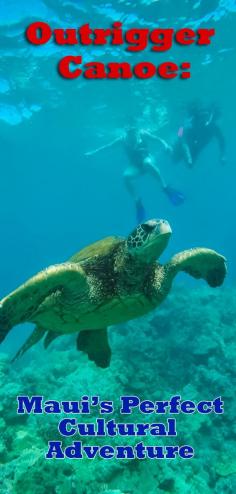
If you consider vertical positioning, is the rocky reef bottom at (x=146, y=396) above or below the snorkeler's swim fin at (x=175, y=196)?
below

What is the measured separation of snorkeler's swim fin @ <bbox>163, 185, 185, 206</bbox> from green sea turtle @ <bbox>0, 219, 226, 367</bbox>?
7.74 m

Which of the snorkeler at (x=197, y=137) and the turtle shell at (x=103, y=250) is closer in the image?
the turtle shell at (x=103, y=250)

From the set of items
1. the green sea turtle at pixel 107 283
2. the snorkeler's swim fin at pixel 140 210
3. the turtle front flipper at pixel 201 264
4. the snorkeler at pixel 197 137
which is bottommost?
the green sea turtle at pixel 107 283

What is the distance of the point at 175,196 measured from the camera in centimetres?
1183

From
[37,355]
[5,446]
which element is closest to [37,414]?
[5,446]

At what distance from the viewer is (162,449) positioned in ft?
17.0

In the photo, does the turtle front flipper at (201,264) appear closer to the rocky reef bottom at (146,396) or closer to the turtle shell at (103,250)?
the turtle shell at (103,250)

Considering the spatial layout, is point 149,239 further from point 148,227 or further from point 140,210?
point 140,210

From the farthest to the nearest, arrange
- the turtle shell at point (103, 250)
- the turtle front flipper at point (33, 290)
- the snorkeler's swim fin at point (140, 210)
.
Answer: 1. the snorkeler's swim fin at point (140, 210)
2. the turtle shell at point (103, 250)
3. the turtle front flipper at point (33, 290)

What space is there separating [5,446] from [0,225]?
8539cm

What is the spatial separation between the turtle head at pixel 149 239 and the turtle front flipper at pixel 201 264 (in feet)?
1.65

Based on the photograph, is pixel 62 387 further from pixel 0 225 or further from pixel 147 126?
pixel 0 225

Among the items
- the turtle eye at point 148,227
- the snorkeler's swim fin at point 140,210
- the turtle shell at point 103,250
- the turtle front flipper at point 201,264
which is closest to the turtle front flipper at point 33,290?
the turtle shell at point 103,250

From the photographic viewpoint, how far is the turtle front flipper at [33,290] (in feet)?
8.56
